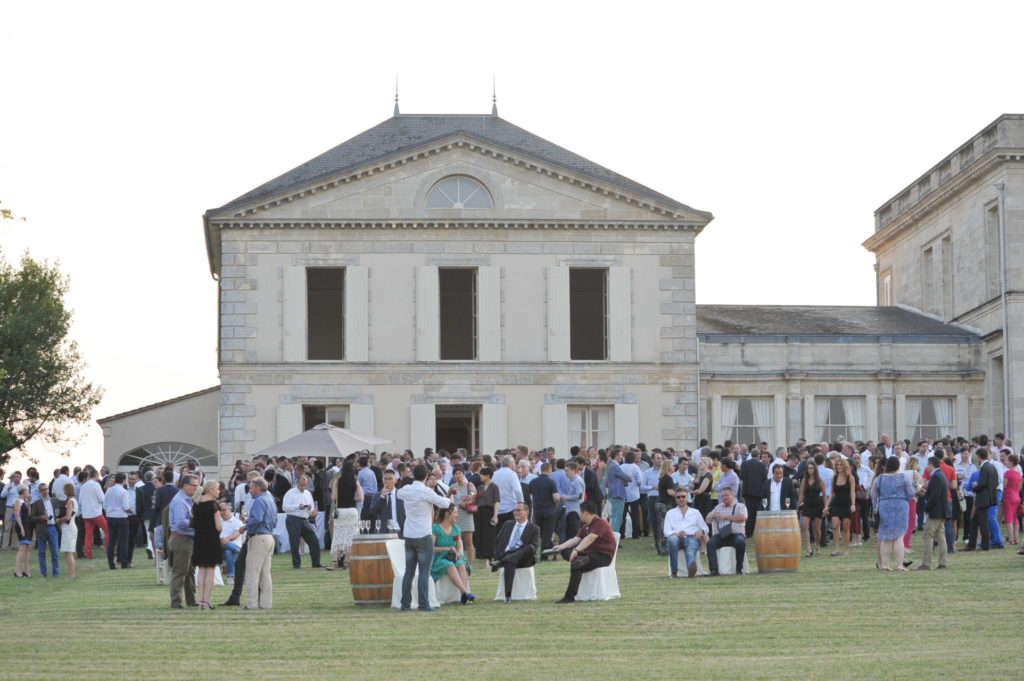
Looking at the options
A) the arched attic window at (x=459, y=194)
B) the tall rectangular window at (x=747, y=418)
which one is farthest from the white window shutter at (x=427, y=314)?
the tall rectangular window at (x=747, y=418)

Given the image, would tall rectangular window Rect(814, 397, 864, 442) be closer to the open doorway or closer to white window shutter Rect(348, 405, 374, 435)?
the open doorway

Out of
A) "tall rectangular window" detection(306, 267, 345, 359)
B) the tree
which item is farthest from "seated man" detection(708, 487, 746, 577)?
the tree

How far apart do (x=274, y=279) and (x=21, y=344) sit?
1755 cm

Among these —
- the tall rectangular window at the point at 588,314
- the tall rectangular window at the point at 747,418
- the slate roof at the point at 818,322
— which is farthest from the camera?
the tall rectangular window at the point at 588,314

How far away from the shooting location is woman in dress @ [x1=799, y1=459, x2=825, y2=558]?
24250 millimetres

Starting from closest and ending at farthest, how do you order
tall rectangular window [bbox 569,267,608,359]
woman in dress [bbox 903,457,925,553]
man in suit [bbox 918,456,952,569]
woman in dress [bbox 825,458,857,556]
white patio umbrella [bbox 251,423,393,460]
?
man in suit [bbox 918,456,952,569] → woman in dress [bbox 825,458,857,556] → woman in dress [bbox 903,457,925,553] → white patio umbrella [bbox 251,423,393,460] → tall rectangular window [bbox 569,267,608,359]

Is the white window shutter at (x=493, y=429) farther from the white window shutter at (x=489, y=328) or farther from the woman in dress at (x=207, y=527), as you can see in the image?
the woman in dress at (x=207, y=527)

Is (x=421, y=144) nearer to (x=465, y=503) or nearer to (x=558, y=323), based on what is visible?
(x=558, y=323)

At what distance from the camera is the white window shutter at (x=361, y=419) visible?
38656 mm

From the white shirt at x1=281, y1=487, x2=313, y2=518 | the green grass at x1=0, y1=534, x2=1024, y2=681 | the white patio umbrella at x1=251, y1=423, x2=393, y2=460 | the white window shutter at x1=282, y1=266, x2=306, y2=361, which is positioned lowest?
the green grass at x1=0, y1=534, x2=1024, y2=681

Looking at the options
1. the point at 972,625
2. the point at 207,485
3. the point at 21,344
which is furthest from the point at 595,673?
the point at 21,344

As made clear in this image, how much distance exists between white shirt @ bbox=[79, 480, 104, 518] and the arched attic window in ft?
47.5

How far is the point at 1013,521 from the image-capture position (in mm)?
25766

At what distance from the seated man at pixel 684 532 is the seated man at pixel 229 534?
555 cm
